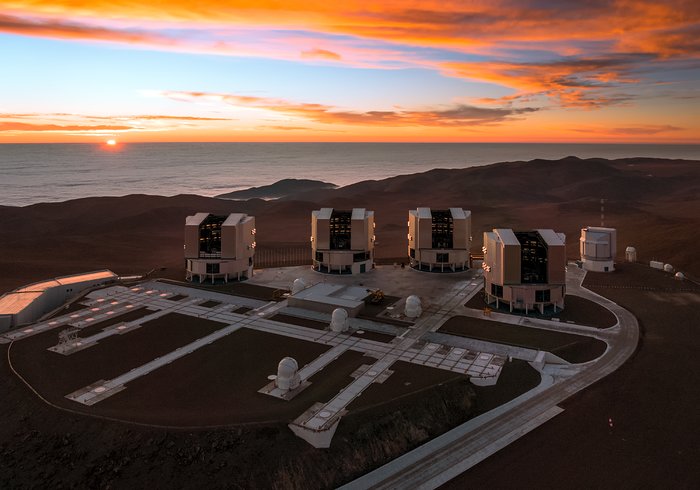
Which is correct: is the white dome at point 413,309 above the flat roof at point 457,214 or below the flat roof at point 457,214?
below

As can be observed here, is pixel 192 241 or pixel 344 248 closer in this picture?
pixel 192 241

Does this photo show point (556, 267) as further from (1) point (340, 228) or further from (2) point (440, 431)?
(1) point (340, 228)

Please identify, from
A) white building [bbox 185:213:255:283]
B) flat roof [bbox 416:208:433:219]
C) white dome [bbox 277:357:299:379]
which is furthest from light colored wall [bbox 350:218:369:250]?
white dome [bbox 277:357:299:379]

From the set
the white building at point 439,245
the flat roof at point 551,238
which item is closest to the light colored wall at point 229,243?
the white building at point 439,245

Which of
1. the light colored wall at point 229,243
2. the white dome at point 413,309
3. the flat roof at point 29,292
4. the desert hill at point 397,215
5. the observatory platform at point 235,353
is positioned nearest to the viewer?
the observatory platform at point 235,353

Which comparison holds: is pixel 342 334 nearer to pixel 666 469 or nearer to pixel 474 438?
pixel 474 438

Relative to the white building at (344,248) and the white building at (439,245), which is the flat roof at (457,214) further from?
the white building at (344,248)

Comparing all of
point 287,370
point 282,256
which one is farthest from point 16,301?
point 282,256
